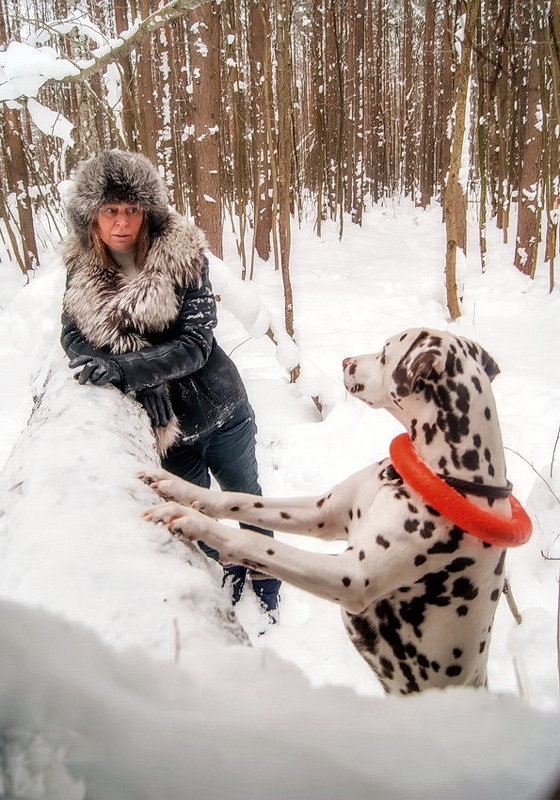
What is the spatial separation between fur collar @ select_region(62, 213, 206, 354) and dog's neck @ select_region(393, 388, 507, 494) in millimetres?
1099

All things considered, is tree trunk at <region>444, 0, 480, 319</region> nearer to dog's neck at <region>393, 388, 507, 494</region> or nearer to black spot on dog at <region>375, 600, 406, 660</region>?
dog's neck at <region>393, 388, 507, 494</region>

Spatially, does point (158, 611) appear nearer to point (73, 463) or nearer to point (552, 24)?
point (73, 463)

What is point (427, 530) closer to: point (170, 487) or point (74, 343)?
point (170, 487)

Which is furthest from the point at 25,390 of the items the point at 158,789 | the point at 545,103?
the point at 545,103

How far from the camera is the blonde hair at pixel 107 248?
218 centimetres

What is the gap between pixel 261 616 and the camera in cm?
279

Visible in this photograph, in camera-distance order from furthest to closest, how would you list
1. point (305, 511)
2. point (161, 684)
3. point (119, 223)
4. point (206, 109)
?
point (206, 109) → point (119, 223) → point (305, 511) → point (161, 684)

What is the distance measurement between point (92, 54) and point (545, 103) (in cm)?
462

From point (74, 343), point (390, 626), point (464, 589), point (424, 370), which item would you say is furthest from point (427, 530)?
point (74, 343)

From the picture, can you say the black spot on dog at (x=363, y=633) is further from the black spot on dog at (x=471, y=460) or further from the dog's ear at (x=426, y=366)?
the dog's ear at (x=426, y=366)

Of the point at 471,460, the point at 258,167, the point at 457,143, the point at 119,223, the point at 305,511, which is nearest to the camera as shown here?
the point at 471,460

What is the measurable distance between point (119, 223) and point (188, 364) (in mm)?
696

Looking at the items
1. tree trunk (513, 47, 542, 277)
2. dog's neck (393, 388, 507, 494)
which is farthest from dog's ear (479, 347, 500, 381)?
tree trunk (513, 47, 542, 277)

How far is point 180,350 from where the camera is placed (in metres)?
2.02
